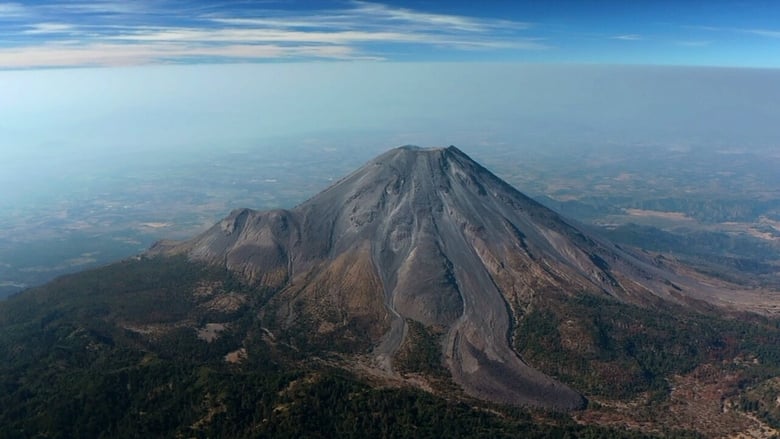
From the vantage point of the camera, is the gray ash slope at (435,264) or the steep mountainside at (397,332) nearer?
the steep mountainside at (397,332)

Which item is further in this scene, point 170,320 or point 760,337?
point 170,320

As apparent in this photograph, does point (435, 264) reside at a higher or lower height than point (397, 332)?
higher

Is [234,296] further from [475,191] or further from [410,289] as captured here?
[475,191]

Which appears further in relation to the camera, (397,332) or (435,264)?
(435,264)

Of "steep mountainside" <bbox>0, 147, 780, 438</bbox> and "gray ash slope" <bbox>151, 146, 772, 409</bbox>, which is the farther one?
"gray ash slope" <bbox>151, 146, 772, 409</bbox>

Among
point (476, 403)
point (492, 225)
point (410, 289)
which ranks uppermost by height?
point (492, 225)

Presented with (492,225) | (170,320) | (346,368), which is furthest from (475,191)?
(170,320)

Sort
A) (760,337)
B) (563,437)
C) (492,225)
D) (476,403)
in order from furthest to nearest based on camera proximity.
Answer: (492,225), (760,337), (476,403), (563,437)

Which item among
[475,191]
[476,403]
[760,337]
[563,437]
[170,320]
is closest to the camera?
[563,437]
